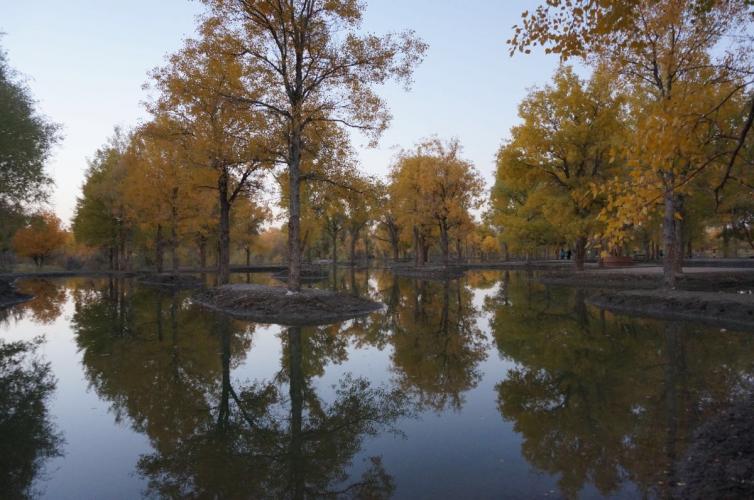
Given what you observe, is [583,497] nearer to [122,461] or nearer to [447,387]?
[447,387]

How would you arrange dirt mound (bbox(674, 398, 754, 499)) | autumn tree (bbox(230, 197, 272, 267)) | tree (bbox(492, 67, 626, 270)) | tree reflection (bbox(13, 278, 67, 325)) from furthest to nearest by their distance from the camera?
autumn tree (bbox(230, 197, 272, 267)) < tree (bbox(492, 67, 626, 270)) < tree reflection (bbox(13, 278, 67, 325)) < dirt mound (bbox(674, 398, 754, 499))

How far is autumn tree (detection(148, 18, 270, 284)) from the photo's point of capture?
18.6 meters

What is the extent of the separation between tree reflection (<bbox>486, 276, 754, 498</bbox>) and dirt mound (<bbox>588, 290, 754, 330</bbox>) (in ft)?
5.54

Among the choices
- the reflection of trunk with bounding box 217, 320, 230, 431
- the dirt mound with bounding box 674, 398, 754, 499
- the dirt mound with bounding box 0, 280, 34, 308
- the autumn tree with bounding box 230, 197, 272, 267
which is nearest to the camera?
the dirt mound with bounding box 674, 398, 754, 499

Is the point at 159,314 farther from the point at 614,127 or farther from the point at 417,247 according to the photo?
the point at 417,247

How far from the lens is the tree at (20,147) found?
22648mm

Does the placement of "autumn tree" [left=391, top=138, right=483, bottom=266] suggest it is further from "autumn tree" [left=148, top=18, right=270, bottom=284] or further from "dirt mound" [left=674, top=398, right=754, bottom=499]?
"dirt mound" [left=674, top=398, right=754, bottom=499]

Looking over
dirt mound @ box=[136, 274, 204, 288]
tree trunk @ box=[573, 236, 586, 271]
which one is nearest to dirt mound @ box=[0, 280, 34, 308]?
dirt mound @ box=[136, 274, 204, 288]

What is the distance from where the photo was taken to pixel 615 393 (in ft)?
24.6

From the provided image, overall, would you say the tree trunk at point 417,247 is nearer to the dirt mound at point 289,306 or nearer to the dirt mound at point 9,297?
the dirt mound at point 289,306

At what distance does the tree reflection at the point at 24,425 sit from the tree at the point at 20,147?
17292 mm

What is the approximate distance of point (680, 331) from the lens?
41.7ft

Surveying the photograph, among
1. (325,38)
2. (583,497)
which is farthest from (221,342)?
(325,38)

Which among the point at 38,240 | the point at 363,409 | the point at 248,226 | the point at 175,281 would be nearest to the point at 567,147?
the point at 363,409
